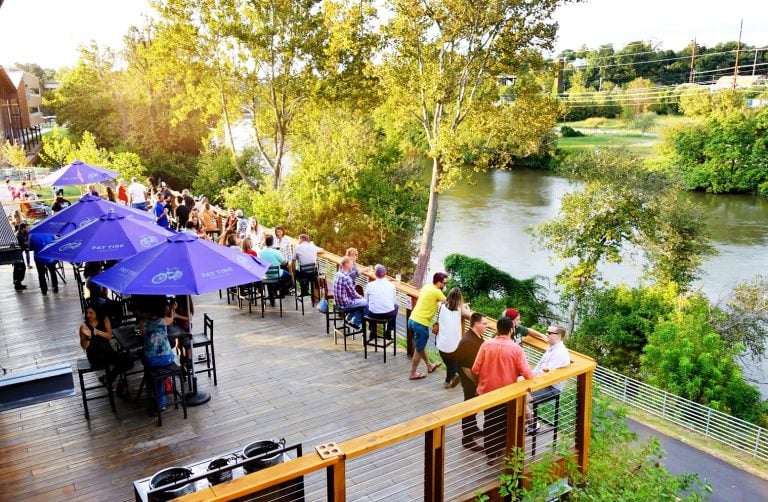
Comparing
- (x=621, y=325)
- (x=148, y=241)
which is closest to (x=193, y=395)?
(x=148, y=241)

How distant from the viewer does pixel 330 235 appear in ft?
82.3

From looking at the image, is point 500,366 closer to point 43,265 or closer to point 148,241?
point 148,241

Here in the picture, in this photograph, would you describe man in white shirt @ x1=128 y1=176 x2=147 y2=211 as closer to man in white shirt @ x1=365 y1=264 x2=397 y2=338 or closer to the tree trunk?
man in white shirt @ x1=365 y1=264 x2=397 y2=338

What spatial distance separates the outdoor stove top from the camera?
386 cm

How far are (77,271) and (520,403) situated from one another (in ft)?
29.5

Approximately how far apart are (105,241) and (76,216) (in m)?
2.16

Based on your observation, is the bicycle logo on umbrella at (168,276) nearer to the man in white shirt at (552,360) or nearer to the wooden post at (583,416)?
the man in white shirt at (552,360)

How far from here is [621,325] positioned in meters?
21.1

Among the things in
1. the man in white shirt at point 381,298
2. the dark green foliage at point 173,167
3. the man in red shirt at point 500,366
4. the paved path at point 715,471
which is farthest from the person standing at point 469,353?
the dark green foliage at point 173,167

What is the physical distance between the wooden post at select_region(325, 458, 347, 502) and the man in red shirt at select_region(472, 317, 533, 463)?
1740 mm

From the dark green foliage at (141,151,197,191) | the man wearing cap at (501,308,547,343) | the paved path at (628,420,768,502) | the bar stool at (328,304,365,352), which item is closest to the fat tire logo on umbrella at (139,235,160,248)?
the bar stool at (328,304,365,352)

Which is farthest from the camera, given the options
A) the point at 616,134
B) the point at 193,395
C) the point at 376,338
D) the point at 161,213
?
the point at 616,134

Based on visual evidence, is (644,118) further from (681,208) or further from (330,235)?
(330,235)

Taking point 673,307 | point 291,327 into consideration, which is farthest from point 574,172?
point 291,327
